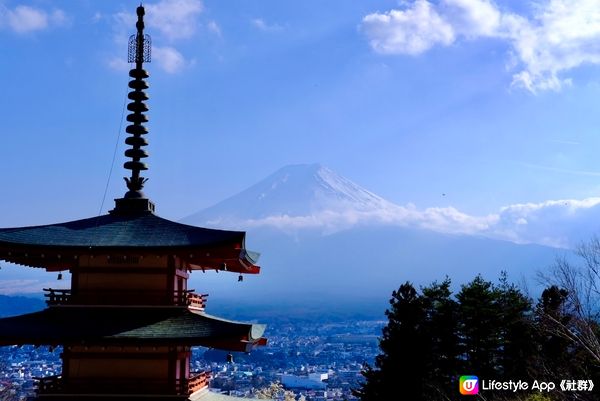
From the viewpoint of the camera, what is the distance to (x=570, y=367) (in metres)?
24.7

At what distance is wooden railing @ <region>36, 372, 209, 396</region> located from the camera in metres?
15.2

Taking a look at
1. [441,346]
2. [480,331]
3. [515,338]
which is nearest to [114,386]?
[441,346]

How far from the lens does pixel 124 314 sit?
15.6m

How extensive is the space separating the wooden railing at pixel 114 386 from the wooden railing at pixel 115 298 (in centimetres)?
163

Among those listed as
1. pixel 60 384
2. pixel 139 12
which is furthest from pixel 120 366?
pixel 139 12

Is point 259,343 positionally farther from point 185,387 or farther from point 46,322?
point 46,322

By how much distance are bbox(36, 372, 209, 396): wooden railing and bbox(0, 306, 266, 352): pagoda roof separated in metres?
1.03

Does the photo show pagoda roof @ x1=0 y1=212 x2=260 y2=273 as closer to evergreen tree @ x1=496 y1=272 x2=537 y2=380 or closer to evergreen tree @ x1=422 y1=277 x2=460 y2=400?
evergreen tree @ x1=422 y1=277 x2=460 y2=400

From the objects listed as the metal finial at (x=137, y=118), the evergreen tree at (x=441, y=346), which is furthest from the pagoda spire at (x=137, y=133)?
the evergreen tree at (x=441, y=346)

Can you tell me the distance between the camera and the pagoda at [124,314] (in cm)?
1490

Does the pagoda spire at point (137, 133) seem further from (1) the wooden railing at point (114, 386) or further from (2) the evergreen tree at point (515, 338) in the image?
(2) the evergreen tree at point (515, 338)

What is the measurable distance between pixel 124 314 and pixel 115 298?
0.44m

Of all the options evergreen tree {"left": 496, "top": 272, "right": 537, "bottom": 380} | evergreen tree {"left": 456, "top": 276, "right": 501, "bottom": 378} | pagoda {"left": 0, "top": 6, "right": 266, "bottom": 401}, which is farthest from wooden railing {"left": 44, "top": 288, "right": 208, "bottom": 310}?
evergreen tree {"left": 496, "top": 272, "right": 537, "bottom": 380}

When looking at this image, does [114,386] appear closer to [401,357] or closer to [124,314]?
[124,314]
